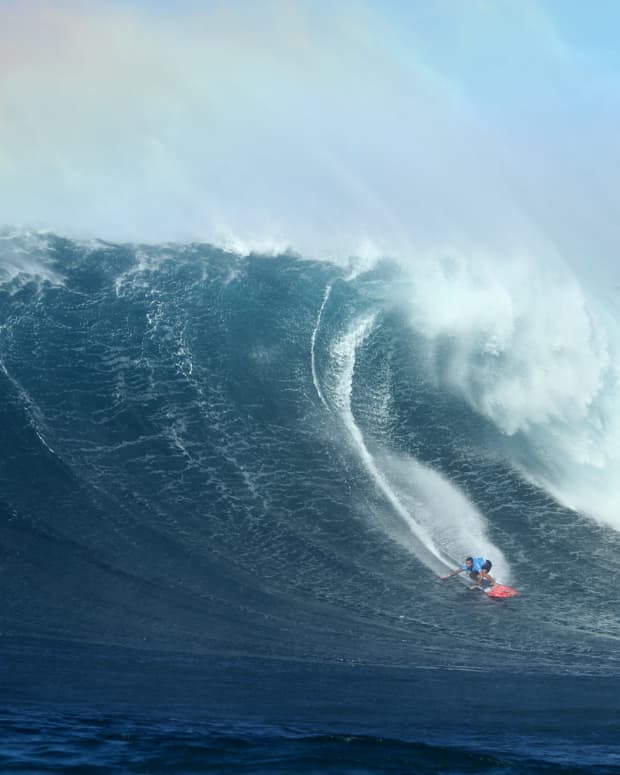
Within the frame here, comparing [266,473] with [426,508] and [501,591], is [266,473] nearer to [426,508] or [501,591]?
[426,508]

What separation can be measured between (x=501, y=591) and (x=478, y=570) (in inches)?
20.4

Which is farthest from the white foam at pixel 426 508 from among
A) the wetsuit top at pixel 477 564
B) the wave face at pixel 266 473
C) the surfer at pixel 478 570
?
the wetsuit top at pixel 477 564

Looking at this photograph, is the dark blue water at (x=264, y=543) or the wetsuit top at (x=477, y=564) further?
the wetsuit top at (x=477, y=564)

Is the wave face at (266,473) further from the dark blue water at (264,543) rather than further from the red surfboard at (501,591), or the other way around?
the red surfboard at (501,591)

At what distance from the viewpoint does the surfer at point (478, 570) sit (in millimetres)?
14633

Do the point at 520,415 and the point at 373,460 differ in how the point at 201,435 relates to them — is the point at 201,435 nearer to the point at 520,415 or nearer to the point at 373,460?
the point at 373,460

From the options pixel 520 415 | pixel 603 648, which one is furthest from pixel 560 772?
pixel 520 415

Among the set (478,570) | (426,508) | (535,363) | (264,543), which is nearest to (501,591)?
(478,570)

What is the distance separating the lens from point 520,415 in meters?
20.6

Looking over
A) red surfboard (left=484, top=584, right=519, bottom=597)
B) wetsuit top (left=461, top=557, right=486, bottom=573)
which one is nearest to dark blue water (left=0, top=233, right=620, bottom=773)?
red surfboard (left=484, top=584, right=519, bottom=597)

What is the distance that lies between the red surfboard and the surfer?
0.09m

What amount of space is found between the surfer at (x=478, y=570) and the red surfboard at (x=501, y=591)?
0.28 feet

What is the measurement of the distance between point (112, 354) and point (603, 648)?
12330mm

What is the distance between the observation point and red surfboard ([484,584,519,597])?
47.1 ft
